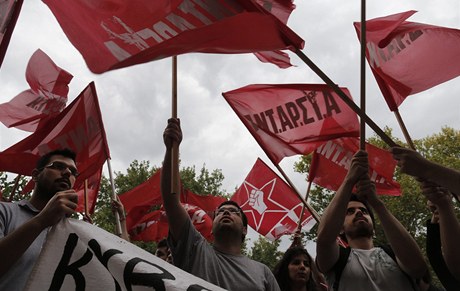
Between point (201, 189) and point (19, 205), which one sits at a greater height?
point (201, 189)

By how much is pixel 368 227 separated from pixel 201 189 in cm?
2239

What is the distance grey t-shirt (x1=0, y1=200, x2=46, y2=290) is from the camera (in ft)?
9.06

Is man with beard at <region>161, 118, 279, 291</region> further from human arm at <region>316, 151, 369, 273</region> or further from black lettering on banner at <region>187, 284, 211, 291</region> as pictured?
black lettering on banner at <region>187, 284, 211, 291</region>

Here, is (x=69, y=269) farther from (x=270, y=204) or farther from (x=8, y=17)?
(x=270, y=204)

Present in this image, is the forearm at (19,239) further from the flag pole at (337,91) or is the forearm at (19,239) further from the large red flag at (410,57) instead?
the large red flag at (410,57)

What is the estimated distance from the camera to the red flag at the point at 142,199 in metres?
7.83

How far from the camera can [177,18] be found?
3209 mm

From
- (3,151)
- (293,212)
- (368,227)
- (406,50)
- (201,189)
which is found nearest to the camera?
(368,227)

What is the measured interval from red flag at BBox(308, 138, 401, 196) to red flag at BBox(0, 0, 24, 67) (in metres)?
3.96

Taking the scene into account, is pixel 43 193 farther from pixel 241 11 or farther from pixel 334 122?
pixel 334 122

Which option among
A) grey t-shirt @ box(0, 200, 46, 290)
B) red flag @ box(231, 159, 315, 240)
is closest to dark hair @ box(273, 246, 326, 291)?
grey t-shirt @ box(0, 200, 46, 290)

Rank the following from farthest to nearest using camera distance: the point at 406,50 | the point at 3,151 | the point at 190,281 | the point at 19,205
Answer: the point at 3,151, the point at 406,50, the point at 19,205, the point at 190,281

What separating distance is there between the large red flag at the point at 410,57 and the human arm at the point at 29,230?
2.96 metres

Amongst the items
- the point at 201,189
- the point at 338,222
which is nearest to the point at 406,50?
the point at 338,222
